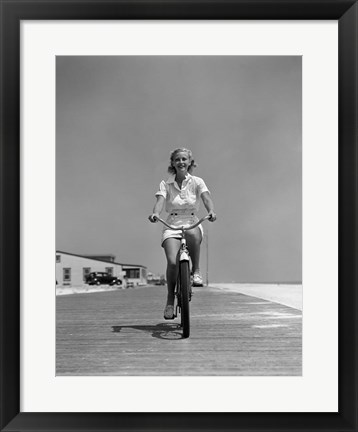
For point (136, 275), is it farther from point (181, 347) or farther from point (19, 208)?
point (19, 208)

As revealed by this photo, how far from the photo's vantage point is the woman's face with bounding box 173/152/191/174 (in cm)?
503

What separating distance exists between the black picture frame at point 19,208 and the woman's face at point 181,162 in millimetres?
1612

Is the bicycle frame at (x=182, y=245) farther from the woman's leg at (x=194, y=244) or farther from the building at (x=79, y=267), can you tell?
the building at (x=79, y=267)

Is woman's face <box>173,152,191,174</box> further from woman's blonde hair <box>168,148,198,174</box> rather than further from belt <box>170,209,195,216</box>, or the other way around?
belt <box>170,209,195,216</box>

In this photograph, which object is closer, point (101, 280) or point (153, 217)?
point (153, 217)

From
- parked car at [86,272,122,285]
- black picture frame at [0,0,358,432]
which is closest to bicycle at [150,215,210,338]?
black picture frame at [0,0,358,432]

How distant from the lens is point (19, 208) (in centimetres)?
358

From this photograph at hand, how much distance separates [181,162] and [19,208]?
1.87m

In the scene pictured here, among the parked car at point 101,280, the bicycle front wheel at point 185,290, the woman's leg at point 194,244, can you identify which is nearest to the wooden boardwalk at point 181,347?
the bicycle front wheel at point 185,290

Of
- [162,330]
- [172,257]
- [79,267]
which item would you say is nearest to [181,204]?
[172,257]

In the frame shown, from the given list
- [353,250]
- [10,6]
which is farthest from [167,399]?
[10,6]

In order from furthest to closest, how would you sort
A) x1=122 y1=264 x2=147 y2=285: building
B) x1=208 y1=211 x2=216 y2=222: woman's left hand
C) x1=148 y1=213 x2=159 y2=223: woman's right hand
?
x1=122 y1=264 x2=147 y2=285: building
x1=208 y1=211 x2=216 y2=222: woman's left hand
x1=148 y1=213 x2=159 y2=223: woman's right hand

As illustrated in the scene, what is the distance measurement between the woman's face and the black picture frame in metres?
1.61

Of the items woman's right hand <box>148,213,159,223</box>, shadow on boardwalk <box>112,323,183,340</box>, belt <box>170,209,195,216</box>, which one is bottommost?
shadow on boardwalk <box>112,323,183,340</box>
